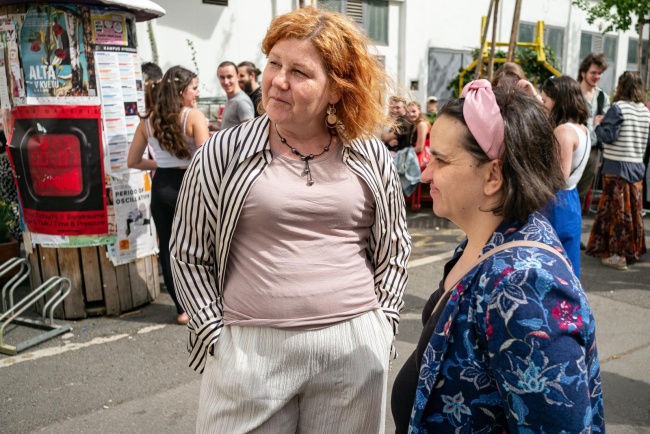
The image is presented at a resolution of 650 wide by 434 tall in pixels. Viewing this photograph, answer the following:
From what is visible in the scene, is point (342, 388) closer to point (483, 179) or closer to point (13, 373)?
point (483, 179)

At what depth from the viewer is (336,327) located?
208 cm

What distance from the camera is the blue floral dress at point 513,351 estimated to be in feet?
4.36

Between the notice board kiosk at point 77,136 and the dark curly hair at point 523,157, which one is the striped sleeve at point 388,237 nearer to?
the dark curly hair at point 523,157

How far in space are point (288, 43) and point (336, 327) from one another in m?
0.94

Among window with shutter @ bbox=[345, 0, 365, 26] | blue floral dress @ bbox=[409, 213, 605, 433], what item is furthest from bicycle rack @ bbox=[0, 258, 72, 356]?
window with shutter @ bbox=[345, 0, 365, 26]

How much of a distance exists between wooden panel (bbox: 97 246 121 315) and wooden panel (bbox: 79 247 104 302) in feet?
0.11

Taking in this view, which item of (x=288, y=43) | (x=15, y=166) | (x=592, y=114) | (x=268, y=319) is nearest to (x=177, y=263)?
(x=268, y=319)

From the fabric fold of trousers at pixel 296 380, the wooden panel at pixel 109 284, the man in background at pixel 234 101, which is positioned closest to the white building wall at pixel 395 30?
the man in background at pixel 234 101

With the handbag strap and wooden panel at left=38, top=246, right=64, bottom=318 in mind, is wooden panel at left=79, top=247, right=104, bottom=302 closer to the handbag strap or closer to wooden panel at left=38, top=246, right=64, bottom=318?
wooden panel at left=38, top=246, right=64, bottom=318

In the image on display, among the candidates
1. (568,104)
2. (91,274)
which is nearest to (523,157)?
(568,104)

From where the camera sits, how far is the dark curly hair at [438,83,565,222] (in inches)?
58.7

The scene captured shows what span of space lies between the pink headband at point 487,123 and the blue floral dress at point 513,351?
0.19 m

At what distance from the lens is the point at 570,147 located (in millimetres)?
3838

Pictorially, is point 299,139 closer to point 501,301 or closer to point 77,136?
point 501,301
